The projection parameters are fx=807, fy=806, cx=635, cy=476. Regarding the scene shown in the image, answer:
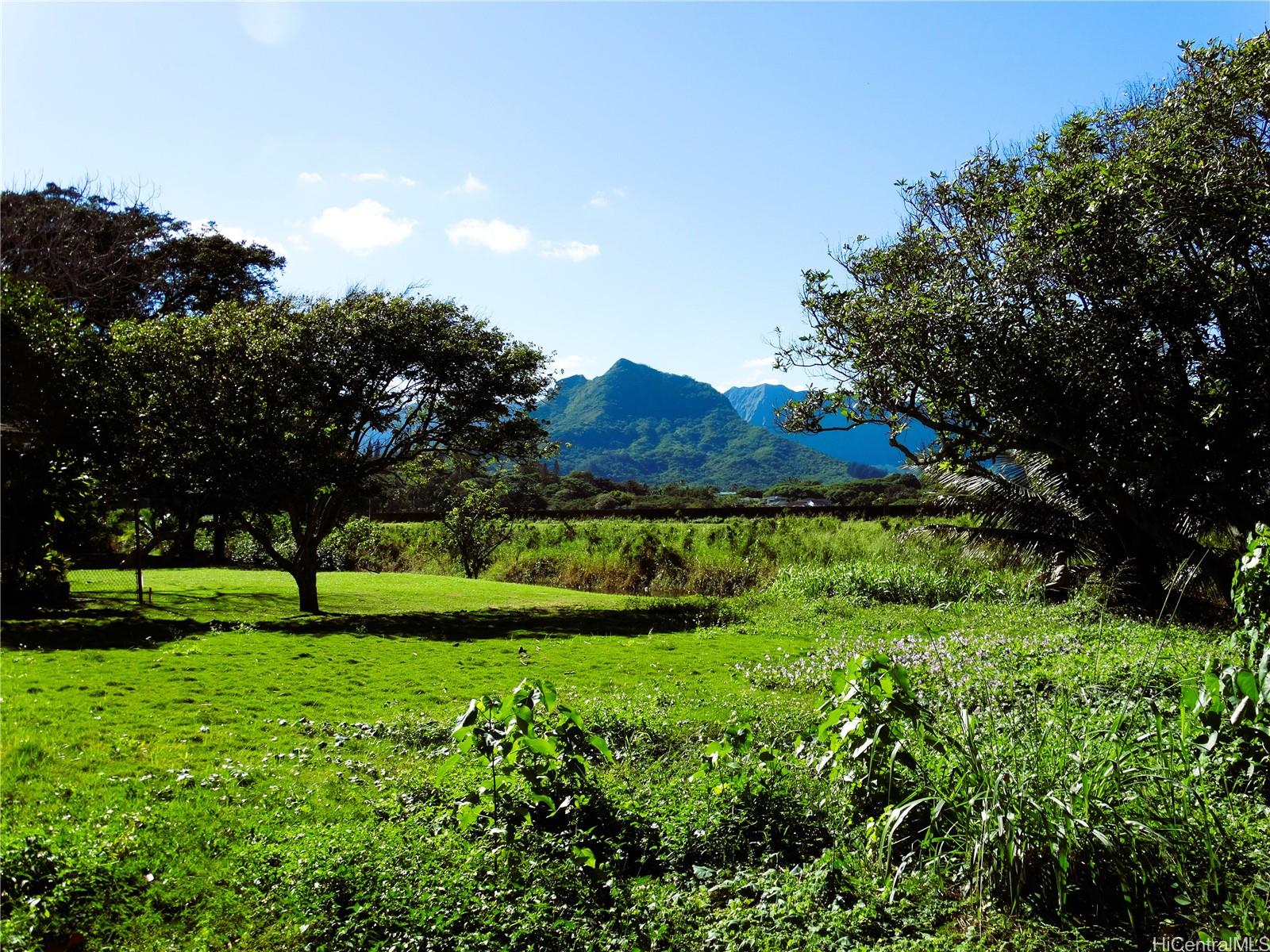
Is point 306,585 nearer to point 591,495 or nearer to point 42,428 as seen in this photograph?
point 42,428

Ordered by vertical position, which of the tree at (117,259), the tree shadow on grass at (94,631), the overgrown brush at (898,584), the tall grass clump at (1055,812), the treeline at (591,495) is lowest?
the overgrown brush at (898,584)

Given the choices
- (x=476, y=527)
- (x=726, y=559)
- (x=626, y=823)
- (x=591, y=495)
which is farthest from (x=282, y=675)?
(x=591, y=495)

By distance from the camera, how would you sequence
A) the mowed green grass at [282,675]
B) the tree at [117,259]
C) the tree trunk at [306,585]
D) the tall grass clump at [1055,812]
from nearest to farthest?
the tall grass clump at [1055,812] → the mowed green grass at [282,675] → the tree trunk at [306,585] → the tree at [117,259]

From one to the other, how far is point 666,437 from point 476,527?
113841 millimetres

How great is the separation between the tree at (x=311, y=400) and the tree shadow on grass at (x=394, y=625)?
2194 millimetres

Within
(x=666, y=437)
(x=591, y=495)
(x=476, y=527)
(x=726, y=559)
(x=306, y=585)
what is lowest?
(x=726, y=559)

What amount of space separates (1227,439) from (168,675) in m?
12.8

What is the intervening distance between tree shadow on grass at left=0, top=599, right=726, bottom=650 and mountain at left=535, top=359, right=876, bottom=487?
7593 centimetres

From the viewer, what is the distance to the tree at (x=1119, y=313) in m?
8.70

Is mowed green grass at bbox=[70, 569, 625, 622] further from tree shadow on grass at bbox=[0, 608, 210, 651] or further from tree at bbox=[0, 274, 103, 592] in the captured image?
tree at bbox=[0, 274, 103, 592]

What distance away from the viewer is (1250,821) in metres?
3.45

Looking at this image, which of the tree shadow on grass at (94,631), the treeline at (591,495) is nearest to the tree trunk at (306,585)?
the tree shadow on grass at (94,631)

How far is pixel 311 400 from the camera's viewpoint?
1466cm

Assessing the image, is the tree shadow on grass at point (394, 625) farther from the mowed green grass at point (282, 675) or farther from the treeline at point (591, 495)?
the treeline at point (591, 495)
